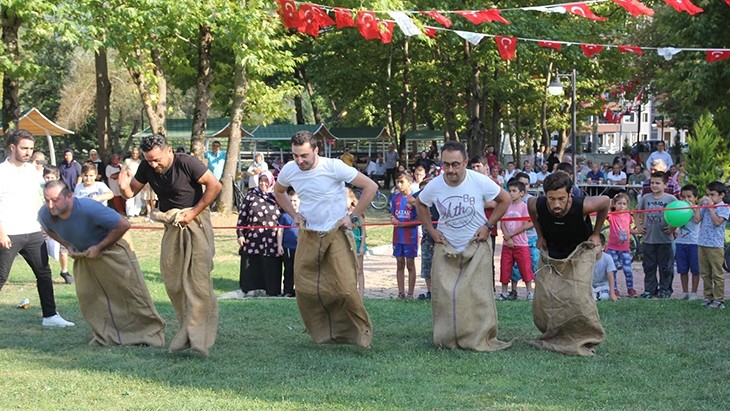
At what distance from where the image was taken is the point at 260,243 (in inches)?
515

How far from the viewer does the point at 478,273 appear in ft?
27.0

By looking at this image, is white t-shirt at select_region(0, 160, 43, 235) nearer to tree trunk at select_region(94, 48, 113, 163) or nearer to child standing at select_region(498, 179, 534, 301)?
child standing at select_region(498, 179, 534, 301)

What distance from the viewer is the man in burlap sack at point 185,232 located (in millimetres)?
7859

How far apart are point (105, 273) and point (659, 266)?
743 cm

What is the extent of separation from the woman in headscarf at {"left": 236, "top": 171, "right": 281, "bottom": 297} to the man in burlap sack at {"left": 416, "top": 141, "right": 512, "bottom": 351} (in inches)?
197

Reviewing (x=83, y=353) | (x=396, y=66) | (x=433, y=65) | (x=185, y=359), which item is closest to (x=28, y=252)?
(x=83, y=353)

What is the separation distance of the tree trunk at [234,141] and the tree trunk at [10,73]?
5373 millimetres

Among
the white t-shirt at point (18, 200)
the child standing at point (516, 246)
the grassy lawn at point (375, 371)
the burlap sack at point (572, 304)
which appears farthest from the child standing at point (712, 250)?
the white t-shirt at point (18, 200)

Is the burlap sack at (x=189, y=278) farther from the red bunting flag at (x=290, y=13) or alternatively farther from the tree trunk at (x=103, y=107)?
the tree trunk at (x=103, y=107)

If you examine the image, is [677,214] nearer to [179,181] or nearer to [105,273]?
[179,181]

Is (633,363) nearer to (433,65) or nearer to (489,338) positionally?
(489,338)

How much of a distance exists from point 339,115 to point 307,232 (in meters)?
46.7

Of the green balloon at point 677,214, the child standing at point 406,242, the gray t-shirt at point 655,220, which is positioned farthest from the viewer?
the child standing at point 406,242

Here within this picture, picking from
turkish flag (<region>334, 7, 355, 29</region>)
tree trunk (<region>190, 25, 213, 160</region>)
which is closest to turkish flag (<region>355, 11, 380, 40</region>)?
turkish flag (<region>334, 7, 355, 29</region>)
